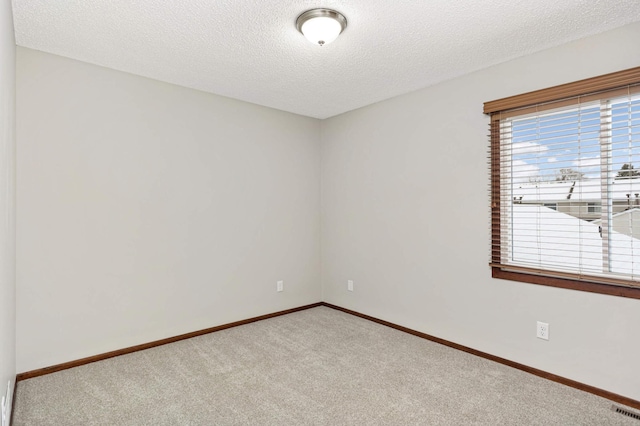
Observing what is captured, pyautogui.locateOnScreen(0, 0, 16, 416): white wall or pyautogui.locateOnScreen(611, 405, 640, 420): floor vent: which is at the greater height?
pyautogui.locateOnScreen(0, 0, 16, 416): white wall

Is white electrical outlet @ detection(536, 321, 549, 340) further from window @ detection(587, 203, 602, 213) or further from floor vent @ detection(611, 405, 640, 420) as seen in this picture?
window @ detection(587, 203, 602, 213)

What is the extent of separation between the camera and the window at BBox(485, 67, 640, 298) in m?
2.30

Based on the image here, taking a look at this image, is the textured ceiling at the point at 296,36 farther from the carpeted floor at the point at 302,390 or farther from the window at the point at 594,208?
the carpeted floor at the point at 302,390

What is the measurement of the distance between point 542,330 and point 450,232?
1.03 metres

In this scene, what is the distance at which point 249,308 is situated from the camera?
12.8ft

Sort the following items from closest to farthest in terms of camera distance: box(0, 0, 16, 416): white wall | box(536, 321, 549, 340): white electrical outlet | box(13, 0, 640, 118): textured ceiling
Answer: box(0, 0, 16, 416): white wall → box(13, 0, 640, 118): textured ceiling → box(536, 321, 549, 340): white electrical outlet

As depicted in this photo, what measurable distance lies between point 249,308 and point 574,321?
9.64 ft

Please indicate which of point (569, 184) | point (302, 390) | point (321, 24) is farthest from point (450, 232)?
point (321, 24)

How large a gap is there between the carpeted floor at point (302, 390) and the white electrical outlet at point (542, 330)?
1.02 feet

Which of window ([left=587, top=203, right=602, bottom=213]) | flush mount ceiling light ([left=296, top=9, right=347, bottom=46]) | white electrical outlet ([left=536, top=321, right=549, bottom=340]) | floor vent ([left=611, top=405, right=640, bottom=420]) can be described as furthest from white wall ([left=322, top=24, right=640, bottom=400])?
flush mount ceiling light ([left=296, top=9, right=347, bottom=46])

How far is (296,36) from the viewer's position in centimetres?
242

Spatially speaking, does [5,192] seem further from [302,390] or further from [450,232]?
[450,232]

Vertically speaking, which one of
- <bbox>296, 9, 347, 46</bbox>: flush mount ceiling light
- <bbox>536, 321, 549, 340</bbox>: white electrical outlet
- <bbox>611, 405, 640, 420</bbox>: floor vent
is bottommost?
<bbox>611, 405, 640, 420</bbox>: floor vent

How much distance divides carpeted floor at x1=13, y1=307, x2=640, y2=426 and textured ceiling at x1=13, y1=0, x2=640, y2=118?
7.90ft
